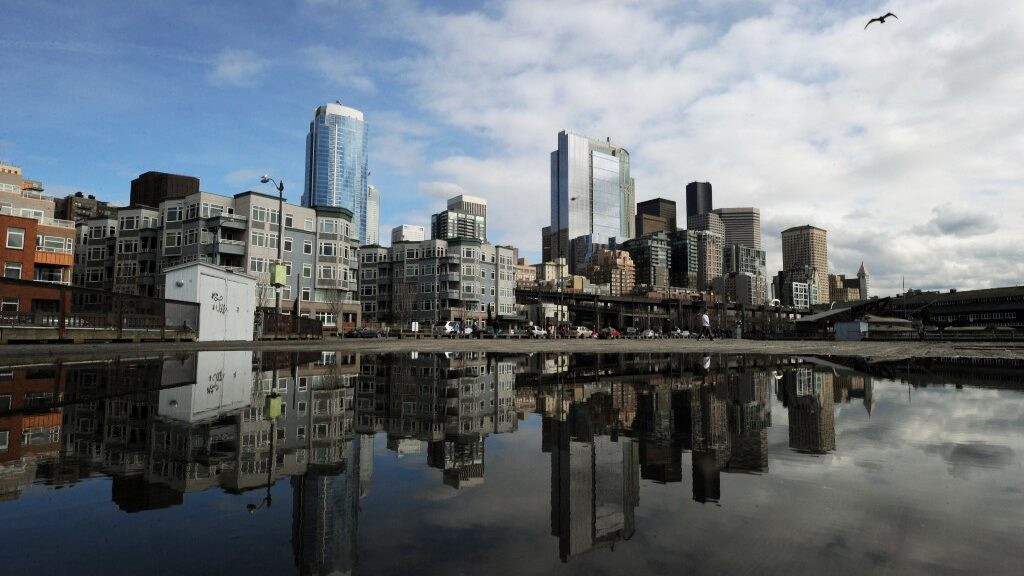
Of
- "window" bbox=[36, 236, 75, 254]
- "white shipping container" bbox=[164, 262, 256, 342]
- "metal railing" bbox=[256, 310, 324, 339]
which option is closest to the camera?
"white shipping container" bbox=[164, 262, 256, 342]

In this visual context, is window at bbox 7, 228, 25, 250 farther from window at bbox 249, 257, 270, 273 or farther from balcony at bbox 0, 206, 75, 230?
window at bbox 249, 257, 270, 273

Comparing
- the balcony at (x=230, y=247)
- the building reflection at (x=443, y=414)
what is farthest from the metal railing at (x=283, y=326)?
the building reflection at (x=443, y=414)

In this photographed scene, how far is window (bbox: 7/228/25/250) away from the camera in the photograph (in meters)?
59.6

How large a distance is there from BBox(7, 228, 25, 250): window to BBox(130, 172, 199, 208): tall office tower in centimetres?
7085

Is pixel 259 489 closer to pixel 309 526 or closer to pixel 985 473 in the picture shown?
pixel 309 526

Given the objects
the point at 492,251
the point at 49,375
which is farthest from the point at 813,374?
the point at 492,251

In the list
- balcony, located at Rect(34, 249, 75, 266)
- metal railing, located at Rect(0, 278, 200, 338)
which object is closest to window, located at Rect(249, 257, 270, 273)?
balcony, located at Rect(34, 249, 75, 266)

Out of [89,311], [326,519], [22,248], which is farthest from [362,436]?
[22,248]

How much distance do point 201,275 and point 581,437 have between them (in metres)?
32.1

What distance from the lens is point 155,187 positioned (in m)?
129

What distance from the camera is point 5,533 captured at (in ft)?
11.0

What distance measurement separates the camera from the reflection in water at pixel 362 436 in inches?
167

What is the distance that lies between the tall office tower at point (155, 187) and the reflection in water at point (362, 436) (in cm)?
13627

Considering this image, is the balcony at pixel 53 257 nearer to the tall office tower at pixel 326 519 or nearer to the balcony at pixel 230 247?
the balcony at pixel 230 247
